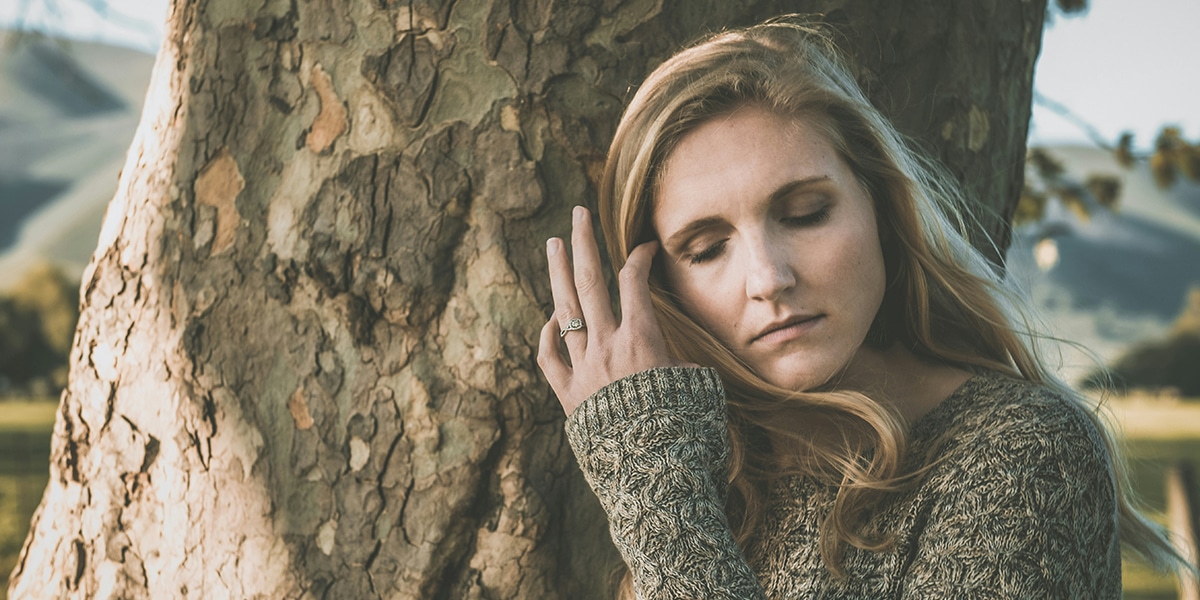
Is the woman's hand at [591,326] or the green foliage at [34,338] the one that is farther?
the green foliage at [34,338]

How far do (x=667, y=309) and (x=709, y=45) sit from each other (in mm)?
525

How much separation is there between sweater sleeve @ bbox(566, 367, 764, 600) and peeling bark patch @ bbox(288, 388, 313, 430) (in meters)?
0.58

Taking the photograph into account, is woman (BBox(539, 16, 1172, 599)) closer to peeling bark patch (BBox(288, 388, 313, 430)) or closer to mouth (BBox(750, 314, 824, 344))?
mouth (BBox(750, 314, 824, 344))

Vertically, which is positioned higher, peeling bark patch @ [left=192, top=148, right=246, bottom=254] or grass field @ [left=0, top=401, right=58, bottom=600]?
grass field @ [left=0, top=401, right=58, bottom=600]

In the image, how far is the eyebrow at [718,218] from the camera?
1.55 metres

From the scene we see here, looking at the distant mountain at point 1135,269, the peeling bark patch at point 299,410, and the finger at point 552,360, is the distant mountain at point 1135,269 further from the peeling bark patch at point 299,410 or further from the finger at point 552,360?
the peeling bark patch at point 299,410

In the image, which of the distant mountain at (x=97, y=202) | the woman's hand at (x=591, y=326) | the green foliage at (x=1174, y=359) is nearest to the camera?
the woman's hand at (x=591, y=326)

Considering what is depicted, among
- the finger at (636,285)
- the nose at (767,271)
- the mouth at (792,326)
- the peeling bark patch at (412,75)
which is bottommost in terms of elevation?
the mouth at (792,326)

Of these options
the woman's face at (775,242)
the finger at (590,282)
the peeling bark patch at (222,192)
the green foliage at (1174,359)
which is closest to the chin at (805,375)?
the woman's face at (775,242)

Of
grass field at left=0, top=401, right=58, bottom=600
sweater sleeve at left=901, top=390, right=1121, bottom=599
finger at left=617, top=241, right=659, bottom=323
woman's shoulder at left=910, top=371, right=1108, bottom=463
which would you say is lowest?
sweater sleeve at left=901, top=390, right=1121, bottom=599

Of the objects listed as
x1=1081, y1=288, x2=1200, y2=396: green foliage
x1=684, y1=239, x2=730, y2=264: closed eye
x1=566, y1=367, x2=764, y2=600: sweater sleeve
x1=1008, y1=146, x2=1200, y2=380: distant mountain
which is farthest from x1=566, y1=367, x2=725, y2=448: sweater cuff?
x1=1081, y1=288, x2=1200, y2=396: green foliage

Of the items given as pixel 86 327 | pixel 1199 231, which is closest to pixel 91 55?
pixel 86 327

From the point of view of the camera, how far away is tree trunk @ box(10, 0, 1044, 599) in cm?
173

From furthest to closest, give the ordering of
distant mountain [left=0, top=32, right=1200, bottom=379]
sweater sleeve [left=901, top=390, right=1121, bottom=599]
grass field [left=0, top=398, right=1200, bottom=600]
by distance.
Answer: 1. distant mountain [left=0, top=32, right=1200, bottom=379]
2. grass field [left=0, top=398, right=1200, bottom=600]
3. sweater sleeve [left=901, top=390, right=1121, bottom=599]
